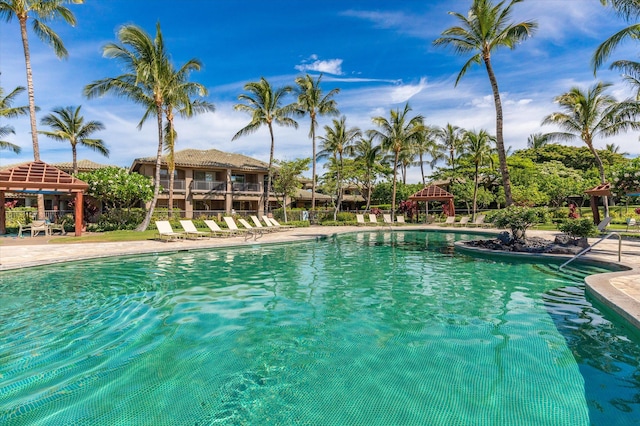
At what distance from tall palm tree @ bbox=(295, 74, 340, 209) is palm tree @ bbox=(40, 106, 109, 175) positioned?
18619mm

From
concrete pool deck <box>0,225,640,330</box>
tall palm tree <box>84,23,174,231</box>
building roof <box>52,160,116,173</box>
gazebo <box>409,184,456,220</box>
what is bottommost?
concrete pool deck <box>0,225,640,330</box>

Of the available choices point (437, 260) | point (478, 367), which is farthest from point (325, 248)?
point (478, 367)

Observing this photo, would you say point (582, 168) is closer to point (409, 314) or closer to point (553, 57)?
point (553, 57)

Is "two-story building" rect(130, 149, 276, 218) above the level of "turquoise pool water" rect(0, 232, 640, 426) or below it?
above

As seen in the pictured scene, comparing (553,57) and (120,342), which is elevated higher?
(553,57)

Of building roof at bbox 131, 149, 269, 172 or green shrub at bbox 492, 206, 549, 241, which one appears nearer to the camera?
green shrub at bbox 492, 206, 549, 241

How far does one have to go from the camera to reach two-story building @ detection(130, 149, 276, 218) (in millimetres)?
29562

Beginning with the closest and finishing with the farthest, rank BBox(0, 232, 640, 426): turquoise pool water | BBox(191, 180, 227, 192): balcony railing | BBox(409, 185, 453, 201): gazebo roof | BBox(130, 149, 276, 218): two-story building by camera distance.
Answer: BBox(0, 232, 640, 426): turquoise pool water
BBox(409, 185, 453, 201): gazebo roof
BBox(130, 149, 276, 218): two-story building
BBox(191, 180, 227, 192): balcony railing

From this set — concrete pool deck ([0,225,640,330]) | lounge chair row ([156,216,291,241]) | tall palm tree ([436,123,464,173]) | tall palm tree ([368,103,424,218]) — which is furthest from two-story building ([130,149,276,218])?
tall palm tree ([436,123,464,173])

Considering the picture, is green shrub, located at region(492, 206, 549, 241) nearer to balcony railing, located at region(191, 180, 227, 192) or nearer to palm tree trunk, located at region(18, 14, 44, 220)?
palm tree trunk, located at region(18, 14, 44, 220)

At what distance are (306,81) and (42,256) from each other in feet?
78.7

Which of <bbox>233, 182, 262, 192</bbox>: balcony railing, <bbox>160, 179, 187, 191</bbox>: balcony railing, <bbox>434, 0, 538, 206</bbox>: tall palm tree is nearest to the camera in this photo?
<bbox>434, 0, 538, 206</bbox>: tall palm tree

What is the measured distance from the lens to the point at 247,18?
16.6 m

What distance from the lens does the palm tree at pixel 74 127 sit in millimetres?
29219
